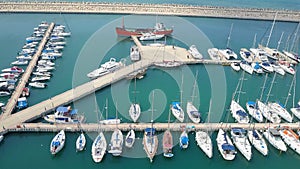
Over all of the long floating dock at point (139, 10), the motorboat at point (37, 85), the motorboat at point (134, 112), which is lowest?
the motorboat at point (134, 112)

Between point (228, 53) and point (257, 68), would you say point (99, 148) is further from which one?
point (228, 53)

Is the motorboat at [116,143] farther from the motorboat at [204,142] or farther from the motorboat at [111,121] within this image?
the motorboat at [204,142]

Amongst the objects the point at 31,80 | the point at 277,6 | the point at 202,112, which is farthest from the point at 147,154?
the point at 277,6

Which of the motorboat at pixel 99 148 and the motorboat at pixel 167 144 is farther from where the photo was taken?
the motorboat at pixel 167 144

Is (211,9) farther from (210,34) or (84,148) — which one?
(84,148)

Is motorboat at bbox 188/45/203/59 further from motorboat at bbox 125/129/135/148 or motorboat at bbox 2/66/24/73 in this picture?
motorboat at bbox 2/66/24/73

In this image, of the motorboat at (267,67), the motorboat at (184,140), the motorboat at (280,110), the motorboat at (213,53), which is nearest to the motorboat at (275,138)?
the motorboat at (280,110)
